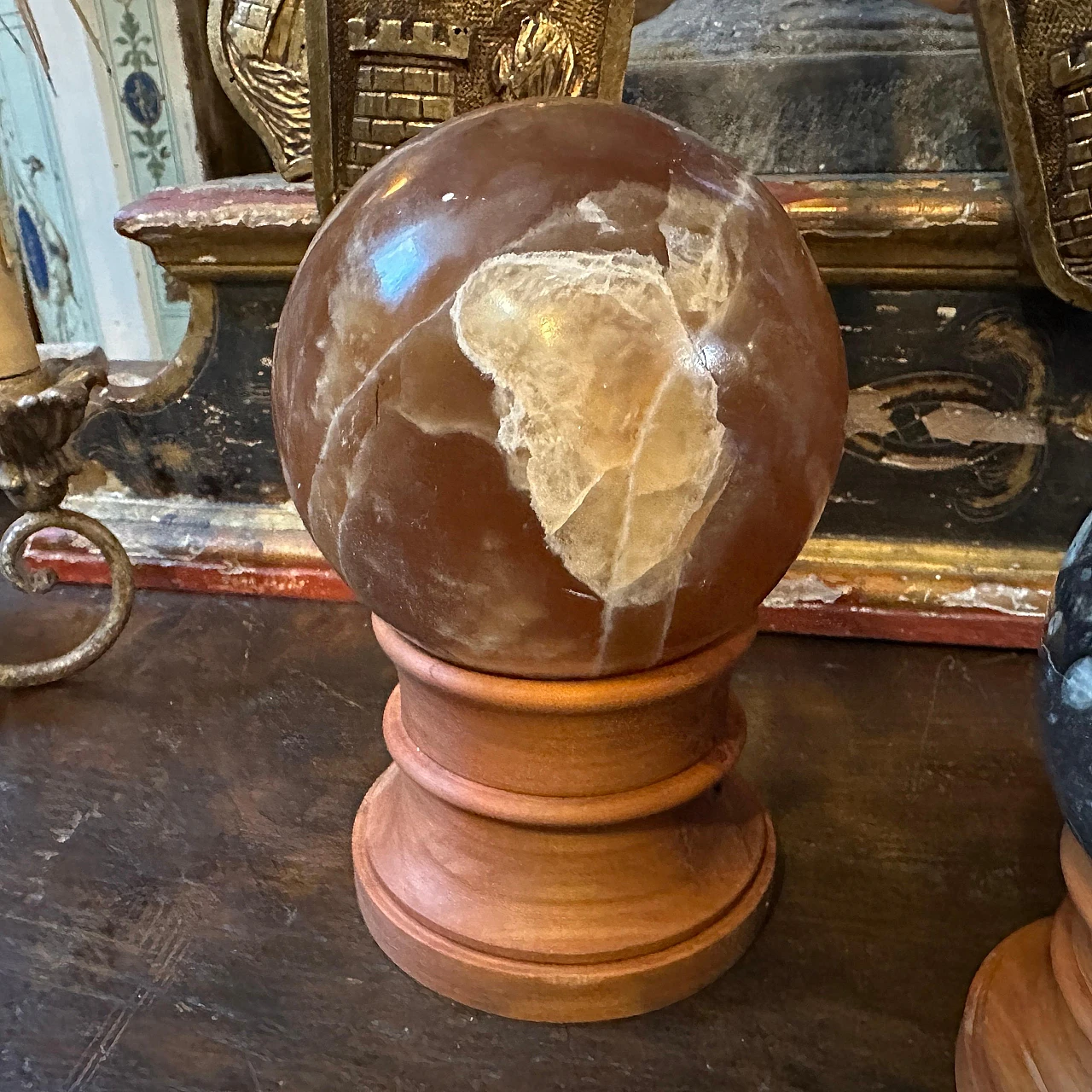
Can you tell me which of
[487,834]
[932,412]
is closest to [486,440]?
[487,834]

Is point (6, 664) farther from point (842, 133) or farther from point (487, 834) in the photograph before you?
point (842, 133)

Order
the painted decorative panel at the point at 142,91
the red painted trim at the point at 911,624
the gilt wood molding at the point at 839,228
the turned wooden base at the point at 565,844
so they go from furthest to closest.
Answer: the painted decorative panel at the point at 142,91 < the red painted trim at the point at 911,624 < the gilt wood molding at the point at 839,228 < the turned wooden base at the point at 565,844

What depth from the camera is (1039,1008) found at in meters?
0.57

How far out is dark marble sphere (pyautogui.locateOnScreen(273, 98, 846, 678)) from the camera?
0.53 meters

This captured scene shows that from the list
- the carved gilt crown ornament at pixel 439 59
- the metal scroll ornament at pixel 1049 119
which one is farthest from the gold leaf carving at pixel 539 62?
the metal scroll ornament at pixel 1049 119

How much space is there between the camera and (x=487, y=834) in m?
0.69

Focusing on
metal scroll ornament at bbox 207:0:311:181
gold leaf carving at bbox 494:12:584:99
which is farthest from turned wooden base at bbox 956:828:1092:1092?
metal scroll ornament at bbox 207:0:311:181

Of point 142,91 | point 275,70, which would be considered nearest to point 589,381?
point 275,70

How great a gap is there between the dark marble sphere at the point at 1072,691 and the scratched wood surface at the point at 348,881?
26cm

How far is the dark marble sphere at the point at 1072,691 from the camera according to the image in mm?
476

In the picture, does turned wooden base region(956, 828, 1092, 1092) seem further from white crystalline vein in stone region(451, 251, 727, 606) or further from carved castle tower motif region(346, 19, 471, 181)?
carved castle tower motif region(346, 19, 471, 181)

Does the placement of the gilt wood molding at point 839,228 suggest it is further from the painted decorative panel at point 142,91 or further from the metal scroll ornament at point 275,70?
the painted decorative panel at point 142,91

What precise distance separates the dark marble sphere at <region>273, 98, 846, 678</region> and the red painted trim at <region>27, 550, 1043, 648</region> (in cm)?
57

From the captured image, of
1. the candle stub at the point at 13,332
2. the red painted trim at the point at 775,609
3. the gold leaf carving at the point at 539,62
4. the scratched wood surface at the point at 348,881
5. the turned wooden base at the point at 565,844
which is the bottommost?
the red painted trim at the point at 775,609
